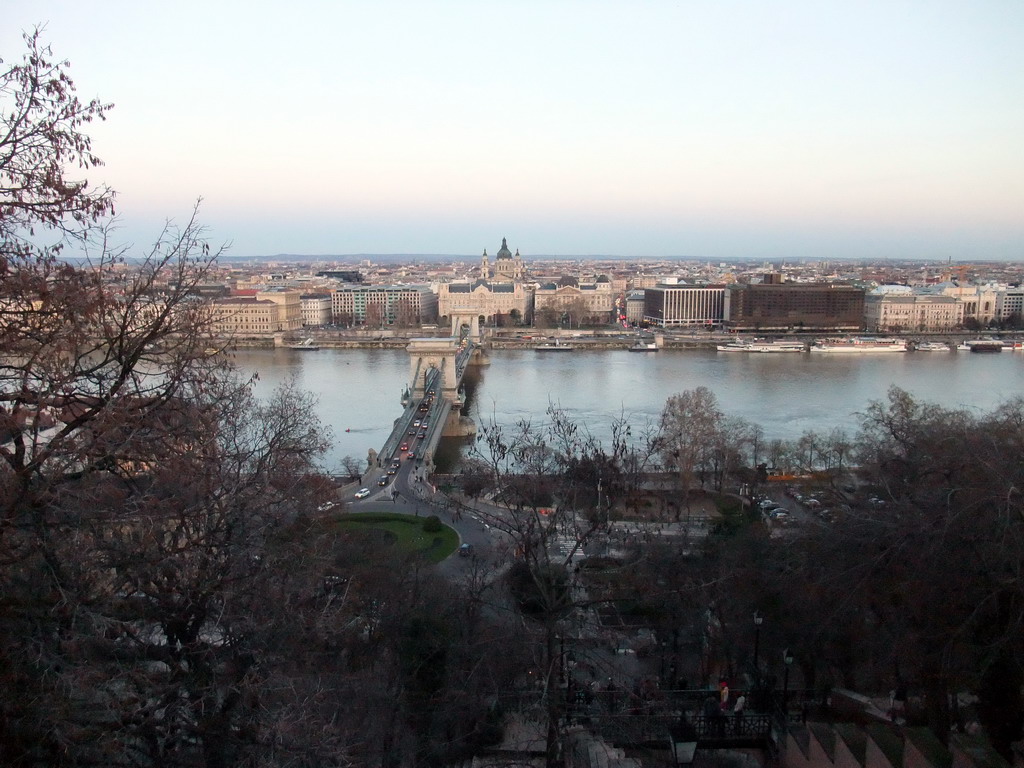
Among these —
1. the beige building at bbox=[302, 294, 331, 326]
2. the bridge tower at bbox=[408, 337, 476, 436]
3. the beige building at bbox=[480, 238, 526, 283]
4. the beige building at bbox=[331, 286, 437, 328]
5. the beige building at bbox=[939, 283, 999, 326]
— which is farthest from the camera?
the beige building at bbox=[480, 238, 526, 283]

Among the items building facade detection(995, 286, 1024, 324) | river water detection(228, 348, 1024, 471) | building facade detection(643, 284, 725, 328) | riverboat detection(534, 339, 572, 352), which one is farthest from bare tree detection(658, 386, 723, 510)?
building facade detection(995, 286, 1024, 324)

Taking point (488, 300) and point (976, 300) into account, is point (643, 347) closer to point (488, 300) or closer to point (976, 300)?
point (488, 300)

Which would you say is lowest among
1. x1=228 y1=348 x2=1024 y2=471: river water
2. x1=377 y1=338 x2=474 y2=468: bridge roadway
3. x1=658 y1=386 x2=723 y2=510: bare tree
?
x1=228 y1=348 x2=1024 y2=471: river water

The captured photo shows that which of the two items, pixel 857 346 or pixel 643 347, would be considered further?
pixel 643 347

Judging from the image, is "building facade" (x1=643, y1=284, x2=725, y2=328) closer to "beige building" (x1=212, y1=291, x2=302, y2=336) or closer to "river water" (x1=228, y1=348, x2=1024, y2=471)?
"river water" (x1=228, y1=348, x2=1024, y2=471)

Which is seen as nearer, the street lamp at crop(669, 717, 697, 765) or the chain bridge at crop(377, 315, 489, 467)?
the street lamp at crop(669, 717, 697, 765)

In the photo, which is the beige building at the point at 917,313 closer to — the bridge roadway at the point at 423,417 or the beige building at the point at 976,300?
the beige building at the point at 976,300

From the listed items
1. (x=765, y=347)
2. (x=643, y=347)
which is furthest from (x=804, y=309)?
(x=643, y=347)
